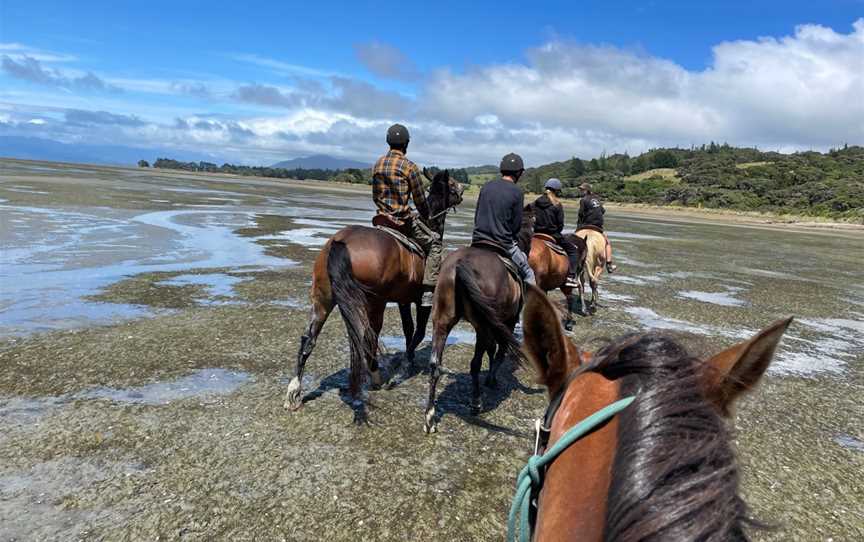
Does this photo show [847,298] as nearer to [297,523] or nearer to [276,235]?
[297,523]

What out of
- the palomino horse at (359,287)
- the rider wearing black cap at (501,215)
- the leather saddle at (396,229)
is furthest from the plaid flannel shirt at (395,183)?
the rider wearing black cap at (501,215)

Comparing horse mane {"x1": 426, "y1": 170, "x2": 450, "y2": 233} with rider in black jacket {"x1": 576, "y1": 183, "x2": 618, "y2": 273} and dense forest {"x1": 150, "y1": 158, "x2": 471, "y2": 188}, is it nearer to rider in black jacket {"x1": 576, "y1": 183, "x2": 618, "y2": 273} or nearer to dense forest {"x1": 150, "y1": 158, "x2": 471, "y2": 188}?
rider in black jacket {"x1": 576, "y1": 183, "x2": 618, "y2": 273}

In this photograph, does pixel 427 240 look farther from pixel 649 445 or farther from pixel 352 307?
pixel 649 445

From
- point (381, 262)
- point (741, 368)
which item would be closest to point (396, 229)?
point (381, 262)

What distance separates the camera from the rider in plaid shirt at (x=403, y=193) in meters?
6.79

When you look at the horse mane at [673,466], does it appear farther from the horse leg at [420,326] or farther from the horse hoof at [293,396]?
the horse leg at [420,326]

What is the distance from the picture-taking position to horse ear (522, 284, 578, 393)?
5.75 ft

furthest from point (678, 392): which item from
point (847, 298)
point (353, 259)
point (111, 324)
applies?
point (847, 298)

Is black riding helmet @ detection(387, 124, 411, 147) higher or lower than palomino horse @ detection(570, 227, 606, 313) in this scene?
higher

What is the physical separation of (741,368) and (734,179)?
91385 millimetres

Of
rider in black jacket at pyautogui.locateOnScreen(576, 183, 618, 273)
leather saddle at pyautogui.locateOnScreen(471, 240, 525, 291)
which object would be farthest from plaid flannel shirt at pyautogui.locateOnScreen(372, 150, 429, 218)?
rider in black jacket at pyautogui.locateOnScreen(576, 183, 618, 273)

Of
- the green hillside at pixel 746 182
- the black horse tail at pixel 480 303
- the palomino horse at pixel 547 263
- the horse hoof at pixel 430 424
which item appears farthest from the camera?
the green hillside at pixel 746 182

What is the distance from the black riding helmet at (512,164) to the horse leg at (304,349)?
3.19 m

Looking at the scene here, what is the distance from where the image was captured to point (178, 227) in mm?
21297
